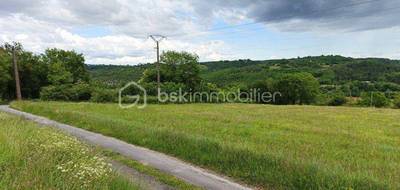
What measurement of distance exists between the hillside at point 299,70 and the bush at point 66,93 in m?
38.8

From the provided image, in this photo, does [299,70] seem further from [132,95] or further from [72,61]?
[132,95]

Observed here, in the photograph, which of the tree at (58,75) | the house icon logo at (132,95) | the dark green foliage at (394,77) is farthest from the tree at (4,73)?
the dark green foliage at (394,77)

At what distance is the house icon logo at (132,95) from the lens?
47312 mm

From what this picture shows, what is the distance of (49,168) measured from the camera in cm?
576

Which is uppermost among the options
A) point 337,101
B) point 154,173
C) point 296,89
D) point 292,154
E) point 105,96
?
point 105,96

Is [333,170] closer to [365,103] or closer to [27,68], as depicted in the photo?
[27,68]

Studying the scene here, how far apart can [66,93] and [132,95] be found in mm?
10325

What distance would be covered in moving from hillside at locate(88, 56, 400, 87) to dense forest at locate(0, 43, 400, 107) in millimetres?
300

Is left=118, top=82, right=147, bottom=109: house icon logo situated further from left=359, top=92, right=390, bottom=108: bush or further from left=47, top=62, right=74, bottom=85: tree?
left=359, top=92, right=390, bottom=108: bush

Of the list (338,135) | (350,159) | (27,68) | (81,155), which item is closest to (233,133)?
(338,135)

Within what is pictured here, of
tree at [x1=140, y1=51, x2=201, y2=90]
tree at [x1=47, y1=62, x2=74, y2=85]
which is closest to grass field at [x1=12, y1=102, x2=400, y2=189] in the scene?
tree at [x1=47, y1=62, x2=74, y2=85]

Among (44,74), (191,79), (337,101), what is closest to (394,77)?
(337,101)

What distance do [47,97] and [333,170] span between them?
50243 millimetres

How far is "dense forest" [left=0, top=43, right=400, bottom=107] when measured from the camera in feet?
176
